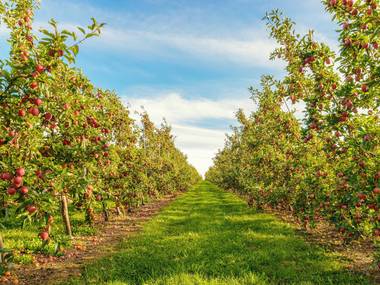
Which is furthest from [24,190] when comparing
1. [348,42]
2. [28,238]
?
[28,238]

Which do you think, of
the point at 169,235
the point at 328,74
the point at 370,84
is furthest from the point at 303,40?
the point at 169,235

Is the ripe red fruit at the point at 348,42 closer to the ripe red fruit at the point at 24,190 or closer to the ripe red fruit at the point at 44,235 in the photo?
the ripe red fruit at the point at 24,190

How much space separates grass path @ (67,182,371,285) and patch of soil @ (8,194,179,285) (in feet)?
1.80

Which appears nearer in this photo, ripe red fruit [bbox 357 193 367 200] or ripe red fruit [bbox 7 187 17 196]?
ripe red fruit [bbox 7 187 17 196]

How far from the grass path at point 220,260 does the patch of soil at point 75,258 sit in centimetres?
55

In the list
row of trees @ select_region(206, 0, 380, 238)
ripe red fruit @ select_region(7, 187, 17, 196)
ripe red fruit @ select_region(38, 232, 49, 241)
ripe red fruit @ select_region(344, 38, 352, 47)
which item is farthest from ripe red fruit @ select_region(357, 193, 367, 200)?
ripe red fruit @ select_region(7, 187, 17, 196)

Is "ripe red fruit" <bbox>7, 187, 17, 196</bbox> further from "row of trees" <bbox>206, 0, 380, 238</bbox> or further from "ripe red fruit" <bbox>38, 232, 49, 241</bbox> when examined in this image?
"row of trees" <bbox>206, 0, 380, 238</bbox>

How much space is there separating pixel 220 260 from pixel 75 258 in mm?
4497

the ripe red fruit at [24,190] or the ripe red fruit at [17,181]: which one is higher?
the ripe red fruit at [17,181]

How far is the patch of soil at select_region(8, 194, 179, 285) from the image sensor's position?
26.2 ft

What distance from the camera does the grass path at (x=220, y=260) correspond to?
719 cm

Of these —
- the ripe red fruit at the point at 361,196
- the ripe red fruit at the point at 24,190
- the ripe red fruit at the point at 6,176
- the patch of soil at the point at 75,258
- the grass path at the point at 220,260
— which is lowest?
the grass path at the point at 220,260

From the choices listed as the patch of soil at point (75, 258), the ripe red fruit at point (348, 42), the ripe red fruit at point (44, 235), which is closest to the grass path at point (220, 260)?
the patch of soil at point (75, 258)

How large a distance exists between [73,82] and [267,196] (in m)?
10.6
